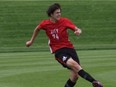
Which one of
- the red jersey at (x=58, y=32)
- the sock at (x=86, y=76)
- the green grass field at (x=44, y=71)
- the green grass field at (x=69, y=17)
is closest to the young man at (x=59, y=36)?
the red jersey at (x=58, y=32)

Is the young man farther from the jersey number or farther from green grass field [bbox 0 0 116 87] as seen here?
green grass field [bbox 0 0 116 87]

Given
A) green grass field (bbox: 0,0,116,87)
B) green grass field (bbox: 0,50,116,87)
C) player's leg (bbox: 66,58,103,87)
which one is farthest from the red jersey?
green grass field (bbox: 0,0,116,87)

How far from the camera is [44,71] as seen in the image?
18.1 meters

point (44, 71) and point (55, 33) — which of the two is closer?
point (55, 33)

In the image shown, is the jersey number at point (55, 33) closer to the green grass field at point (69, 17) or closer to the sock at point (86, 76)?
the sock at point (86, 76)

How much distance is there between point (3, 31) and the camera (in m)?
37.2

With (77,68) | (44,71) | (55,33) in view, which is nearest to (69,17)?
(44,71)

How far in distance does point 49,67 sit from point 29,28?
1859 centimetres

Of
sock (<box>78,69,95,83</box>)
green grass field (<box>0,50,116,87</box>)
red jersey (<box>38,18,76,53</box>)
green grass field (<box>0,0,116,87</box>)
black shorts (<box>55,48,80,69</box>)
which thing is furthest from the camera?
green grass field (<box>0,0,116,87</box>)

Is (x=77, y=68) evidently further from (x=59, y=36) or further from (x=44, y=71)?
(x=44, y=71)

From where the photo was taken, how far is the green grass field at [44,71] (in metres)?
14.9

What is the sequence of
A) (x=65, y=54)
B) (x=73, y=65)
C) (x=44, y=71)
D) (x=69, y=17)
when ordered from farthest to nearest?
(x=69, y=17) < (x=44, y=71) < (x=65, y=54) < (x=73, y=65)

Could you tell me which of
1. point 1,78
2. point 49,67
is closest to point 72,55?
point 1,78

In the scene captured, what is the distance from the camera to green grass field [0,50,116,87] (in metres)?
14.9
